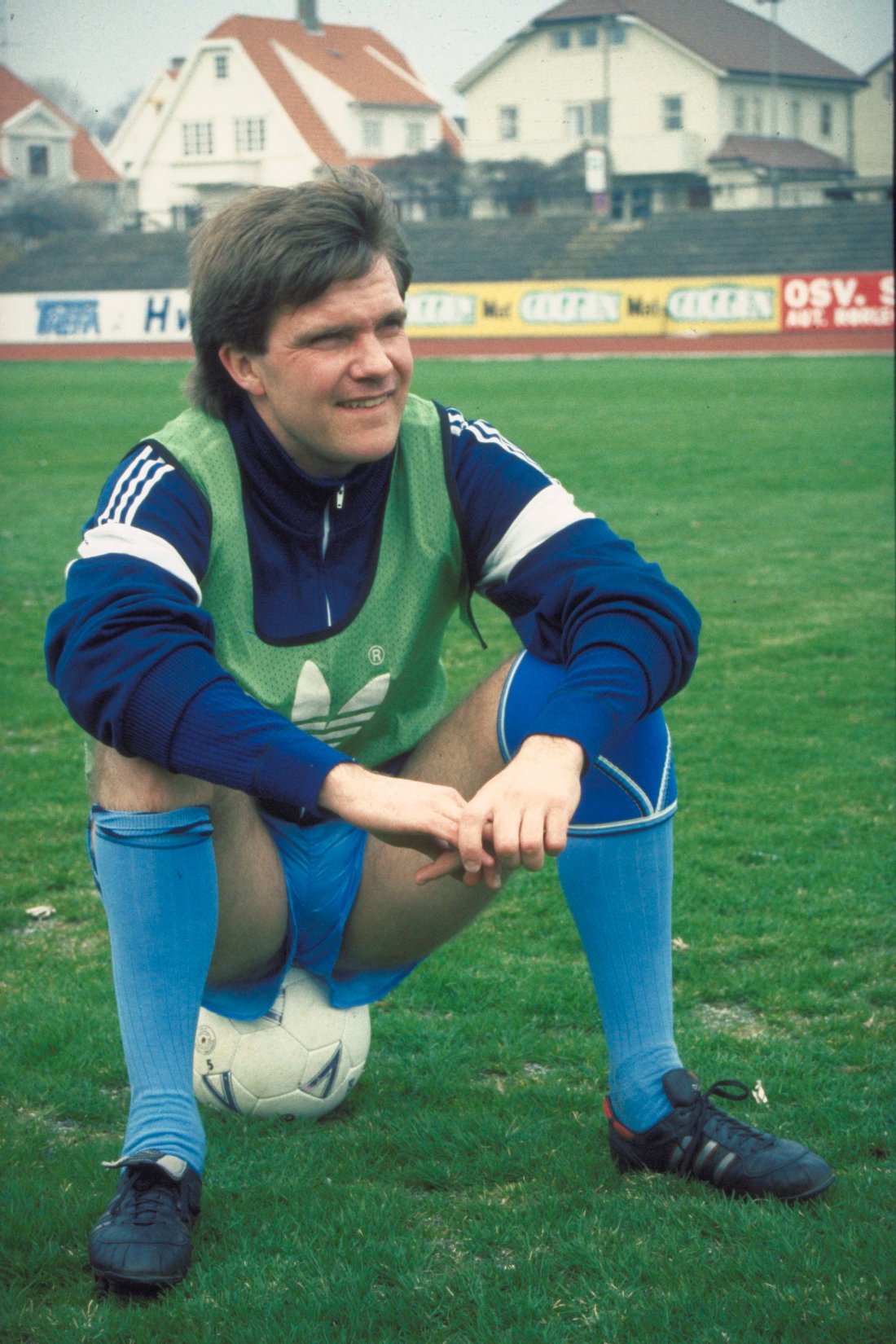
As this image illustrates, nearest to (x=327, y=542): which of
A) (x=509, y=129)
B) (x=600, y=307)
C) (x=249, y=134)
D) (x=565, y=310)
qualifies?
(x=600, y=307)

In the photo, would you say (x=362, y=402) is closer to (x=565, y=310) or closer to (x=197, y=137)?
(x=565, y=310)

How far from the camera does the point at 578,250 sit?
38344 millimetres

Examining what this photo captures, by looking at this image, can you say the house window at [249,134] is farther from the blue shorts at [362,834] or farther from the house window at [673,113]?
the blue shorts at [362,834]

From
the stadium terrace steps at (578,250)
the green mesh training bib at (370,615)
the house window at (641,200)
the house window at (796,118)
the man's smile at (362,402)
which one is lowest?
the green mesh training bib at (370,615)

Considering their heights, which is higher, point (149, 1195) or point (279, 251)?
point (279, 251)

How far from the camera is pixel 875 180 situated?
3944cm

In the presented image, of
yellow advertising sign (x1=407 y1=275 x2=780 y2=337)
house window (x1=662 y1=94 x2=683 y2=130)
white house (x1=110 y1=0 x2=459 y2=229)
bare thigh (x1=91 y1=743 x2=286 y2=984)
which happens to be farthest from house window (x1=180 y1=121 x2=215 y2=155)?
bare thigh (x1=91 y1=743 x2=286 y2=984)

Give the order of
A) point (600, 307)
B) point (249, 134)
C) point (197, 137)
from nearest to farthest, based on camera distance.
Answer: point (600, 307), point (249, 134), point (197, 137)

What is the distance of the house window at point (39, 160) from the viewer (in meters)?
39.6

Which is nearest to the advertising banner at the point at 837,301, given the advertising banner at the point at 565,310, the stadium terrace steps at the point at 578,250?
the advertising banner at the point at 565,310

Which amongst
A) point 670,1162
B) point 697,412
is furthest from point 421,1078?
point 697,412

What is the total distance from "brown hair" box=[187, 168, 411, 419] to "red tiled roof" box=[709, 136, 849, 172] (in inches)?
1598

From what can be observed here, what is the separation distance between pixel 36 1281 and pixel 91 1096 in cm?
68

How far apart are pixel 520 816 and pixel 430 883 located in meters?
0.54
